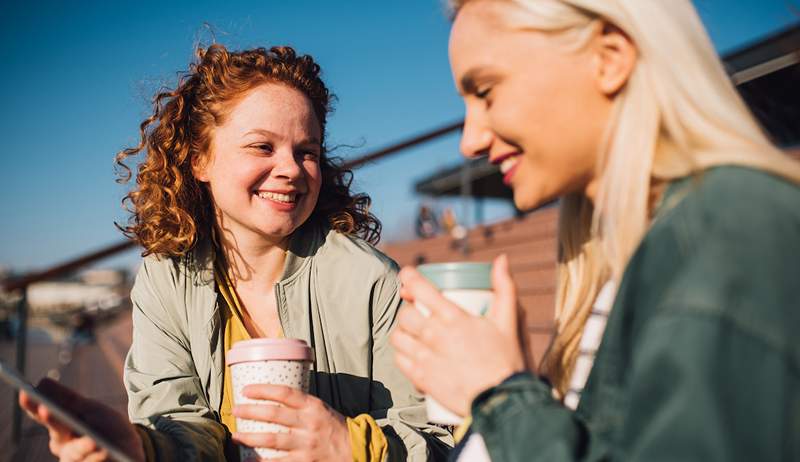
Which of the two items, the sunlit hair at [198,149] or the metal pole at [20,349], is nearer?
the sunlit hair at [198,149]

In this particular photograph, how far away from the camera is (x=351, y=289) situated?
2041mm

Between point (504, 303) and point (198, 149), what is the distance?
1.60m

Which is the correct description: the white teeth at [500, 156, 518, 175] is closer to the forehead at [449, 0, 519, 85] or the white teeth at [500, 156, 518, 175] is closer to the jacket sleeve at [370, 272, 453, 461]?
the forehead at [449, 0, 519, 85]

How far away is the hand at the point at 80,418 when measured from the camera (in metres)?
1.12

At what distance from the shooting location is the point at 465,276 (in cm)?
112

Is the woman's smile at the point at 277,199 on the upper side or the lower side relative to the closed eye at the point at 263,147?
lower

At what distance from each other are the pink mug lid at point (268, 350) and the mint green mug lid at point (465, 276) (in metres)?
0.37

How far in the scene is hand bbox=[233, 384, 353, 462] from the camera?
1.30 metres

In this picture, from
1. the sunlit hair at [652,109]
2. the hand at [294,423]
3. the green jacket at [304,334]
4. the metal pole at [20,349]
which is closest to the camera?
the sunlit hair at [652,109]

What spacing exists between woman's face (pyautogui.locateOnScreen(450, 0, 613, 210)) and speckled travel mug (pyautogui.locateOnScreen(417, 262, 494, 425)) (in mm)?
162

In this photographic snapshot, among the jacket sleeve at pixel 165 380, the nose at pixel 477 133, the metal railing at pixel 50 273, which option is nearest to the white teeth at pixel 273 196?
the jacket sleeve at pixel 165 380

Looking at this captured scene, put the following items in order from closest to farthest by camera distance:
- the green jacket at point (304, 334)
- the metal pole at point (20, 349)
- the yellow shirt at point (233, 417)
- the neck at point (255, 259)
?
the yellow shirt at point (233, 417)
the green jacket at point (304, 334)
the neck at point (255, 259)
the metal pole at point (20, 349)

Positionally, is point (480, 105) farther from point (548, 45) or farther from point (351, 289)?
point (351, 289)

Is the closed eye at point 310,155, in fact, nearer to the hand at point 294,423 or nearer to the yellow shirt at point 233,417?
the yellow shirt at point 233,417
